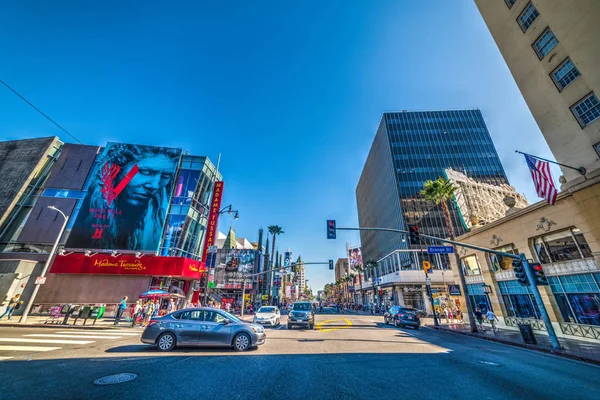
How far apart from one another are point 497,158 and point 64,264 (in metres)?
88.0

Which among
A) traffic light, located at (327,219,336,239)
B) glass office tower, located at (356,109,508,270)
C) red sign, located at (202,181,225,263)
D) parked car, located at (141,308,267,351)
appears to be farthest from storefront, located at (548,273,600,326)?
glass office tower, located at (356,109,508,270)

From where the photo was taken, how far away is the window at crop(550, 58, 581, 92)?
16.7 meters

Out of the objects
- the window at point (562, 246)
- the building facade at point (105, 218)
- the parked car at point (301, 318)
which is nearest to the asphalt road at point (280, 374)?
the parked car at point (301, 318)

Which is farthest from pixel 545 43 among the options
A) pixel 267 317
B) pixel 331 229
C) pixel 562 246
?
pixel 267 317

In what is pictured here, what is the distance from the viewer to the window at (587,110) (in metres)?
15.5

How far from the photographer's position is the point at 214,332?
30.8 feet

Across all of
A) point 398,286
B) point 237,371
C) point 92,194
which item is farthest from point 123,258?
point 398,286

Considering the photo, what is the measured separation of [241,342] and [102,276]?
962 inches

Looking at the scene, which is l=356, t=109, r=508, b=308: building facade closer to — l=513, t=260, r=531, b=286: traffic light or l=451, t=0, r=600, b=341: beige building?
l=451, t=0, r=600, b=341: beige building

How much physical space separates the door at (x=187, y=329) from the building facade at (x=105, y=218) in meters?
18.8

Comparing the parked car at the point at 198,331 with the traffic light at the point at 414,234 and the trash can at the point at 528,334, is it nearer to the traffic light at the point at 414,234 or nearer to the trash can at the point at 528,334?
the traffic light at the point at 414,234

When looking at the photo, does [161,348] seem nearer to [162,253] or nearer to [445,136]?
[162,253]

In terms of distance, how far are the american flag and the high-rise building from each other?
4124mm

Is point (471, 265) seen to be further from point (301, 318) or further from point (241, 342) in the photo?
point (241, 342)
